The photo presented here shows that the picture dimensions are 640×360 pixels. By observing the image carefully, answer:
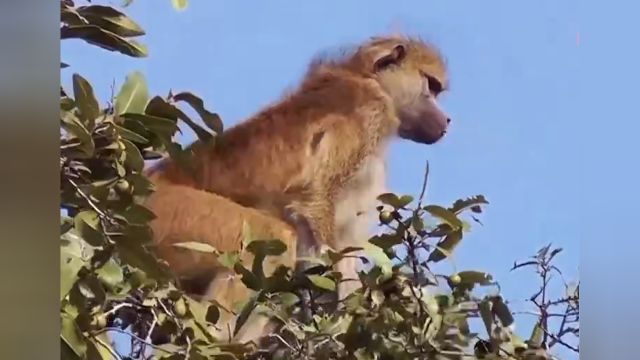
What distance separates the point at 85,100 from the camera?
1.17 m

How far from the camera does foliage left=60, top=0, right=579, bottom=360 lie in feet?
3.84

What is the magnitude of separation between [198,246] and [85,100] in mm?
267

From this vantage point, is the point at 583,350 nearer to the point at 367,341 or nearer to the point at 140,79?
the point at 367,341

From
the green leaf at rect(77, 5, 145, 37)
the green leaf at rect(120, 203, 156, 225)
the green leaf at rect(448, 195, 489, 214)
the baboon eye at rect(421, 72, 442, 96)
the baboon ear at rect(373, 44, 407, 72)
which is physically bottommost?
the green leaf at rect(120, 203, 156, 225)

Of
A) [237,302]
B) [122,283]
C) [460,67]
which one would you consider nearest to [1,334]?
[122,283]

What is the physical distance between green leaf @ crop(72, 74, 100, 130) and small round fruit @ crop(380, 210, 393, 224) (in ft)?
1.46

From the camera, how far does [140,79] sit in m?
1.18

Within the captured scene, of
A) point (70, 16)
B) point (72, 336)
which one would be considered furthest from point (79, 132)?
point (72, 336)

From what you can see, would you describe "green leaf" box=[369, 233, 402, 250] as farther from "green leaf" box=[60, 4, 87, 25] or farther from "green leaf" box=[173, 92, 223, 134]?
"green leaf" box=[60, 4, 87, 25]

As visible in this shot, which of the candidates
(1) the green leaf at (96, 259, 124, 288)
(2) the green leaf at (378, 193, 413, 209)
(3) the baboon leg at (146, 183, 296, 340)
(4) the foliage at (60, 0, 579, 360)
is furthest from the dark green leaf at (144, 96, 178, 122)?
(2) the green leaf at (378, 193, 413, 209)

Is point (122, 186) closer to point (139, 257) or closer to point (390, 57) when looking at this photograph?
point (139, 257)

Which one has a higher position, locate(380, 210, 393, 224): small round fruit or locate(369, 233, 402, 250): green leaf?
locate(380, 210, 393, 224): small round fruit

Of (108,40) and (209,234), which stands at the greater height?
(108,40)

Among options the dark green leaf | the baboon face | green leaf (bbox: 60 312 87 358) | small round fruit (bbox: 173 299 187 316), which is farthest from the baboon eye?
green leaf (bbox: 60 312 87 358)
